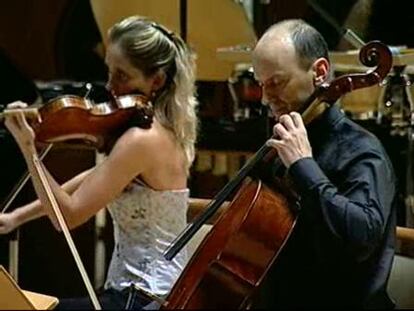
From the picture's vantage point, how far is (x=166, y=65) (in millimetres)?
2188

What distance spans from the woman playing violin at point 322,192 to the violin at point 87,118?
301mm

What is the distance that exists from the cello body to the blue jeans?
263mm

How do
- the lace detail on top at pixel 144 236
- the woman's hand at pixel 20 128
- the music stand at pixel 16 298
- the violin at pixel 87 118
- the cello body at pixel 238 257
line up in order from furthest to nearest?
the lace detail on top at pixel 144 236, the violin at pixel 87 118, the woman's hand at pixel 20 128, the cello body at pixel 238 257, the music stand at pixel 16 298

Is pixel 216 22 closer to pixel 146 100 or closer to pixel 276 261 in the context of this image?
pixel 146 100

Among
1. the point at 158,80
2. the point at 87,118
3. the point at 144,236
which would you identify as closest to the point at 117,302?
the point at 144,236

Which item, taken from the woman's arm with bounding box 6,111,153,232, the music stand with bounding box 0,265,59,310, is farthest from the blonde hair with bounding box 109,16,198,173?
the music stand with bounding box 0,265,59,310

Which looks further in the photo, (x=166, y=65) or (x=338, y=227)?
(x=166, y=65)

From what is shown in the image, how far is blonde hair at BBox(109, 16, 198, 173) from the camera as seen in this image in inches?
85.0

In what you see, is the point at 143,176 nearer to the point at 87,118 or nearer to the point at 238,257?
the point at 87,118

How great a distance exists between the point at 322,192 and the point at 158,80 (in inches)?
23.5

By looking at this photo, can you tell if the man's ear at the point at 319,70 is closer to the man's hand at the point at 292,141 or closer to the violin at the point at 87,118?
the man's hand at the point at 292,141

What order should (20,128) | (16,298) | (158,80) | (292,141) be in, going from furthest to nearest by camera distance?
1. (158,80)
2. (20,128)
3. (292,141)
4. (16,298)

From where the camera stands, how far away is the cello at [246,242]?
171 cm

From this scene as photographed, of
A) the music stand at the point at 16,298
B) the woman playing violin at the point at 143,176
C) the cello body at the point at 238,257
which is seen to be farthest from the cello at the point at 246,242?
the woman playing violin at the point at 143,176
